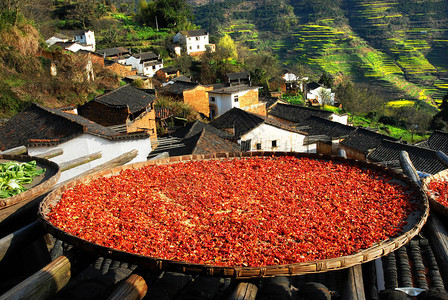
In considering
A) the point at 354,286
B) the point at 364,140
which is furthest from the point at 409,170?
the point at 364,140

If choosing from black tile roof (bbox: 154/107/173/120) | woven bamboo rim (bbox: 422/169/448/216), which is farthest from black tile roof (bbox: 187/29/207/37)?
woven bamboo rim (bbox: 422/169/448/216)

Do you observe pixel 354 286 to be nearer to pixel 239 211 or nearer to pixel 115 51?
pixel 239 211

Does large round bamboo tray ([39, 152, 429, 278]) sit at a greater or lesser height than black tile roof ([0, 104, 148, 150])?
greater

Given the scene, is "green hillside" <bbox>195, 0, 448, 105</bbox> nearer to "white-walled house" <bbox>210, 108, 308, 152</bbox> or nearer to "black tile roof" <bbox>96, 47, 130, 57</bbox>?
"black tile roof" <bbox>96, 47, 130, 57</bbox>

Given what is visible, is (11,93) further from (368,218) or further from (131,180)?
(368,218)

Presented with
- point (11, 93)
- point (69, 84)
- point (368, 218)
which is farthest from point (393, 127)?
point (368, 218)

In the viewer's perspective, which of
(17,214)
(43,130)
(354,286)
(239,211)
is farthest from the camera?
(43,130)
